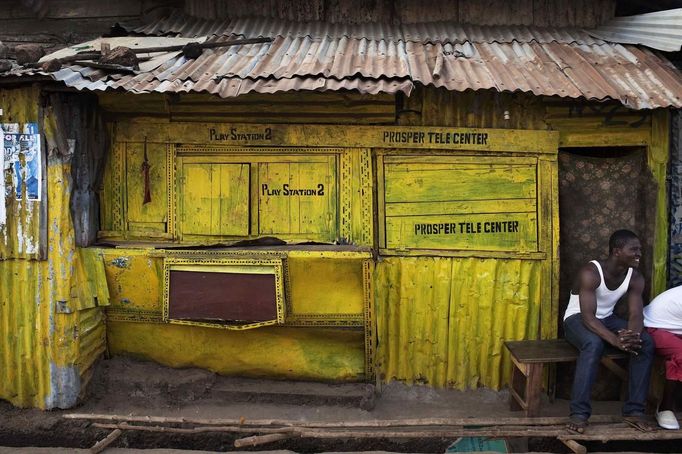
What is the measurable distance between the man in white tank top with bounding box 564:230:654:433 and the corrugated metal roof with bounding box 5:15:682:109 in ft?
4.07

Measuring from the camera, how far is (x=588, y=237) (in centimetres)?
509

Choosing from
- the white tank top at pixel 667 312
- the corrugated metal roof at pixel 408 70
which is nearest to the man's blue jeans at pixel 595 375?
the white tank top at pixel 667 312

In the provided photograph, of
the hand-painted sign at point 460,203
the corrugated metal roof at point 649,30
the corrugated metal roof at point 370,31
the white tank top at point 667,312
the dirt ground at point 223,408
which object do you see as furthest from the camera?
the corrugated metal roof at point 370,31

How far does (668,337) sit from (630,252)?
0.75 m

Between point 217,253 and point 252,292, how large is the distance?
468mm

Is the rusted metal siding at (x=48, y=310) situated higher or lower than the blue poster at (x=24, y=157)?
lower

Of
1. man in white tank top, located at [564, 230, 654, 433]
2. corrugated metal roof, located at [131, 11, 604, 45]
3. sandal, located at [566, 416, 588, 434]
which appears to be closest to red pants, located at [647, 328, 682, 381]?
man in white tank top, located at [564, 230, 654, 433]

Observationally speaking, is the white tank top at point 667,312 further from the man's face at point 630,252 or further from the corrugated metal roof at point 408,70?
the corrugated metal roof at point 408,70

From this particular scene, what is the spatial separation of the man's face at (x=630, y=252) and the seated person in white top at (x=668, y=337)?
1.56 feet

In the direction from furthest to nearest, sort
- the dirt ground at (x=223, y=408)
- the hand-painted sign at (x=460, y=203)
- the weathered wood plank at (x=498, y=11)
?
the weathered wood plank at (x=498, y=11)
the hand-painted sign at (x=460, y=203)
the dirt ground at (x=223, y=408)

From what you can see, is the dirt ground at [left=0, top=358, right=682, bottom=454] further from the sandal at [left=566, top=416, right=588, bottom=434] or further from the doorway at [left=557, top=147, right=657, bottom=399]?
the doorway at [left=557, top=147, right=657, bottom=399]

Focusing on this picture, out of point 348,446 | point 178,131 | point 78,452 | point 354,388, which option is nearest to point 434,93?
point 178,131

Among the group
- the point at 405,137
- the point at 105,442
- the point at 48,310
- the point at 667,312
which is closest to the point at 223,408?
the point at 105,442

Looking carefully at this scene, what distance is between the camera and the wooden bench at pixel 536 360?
4.52 metres
